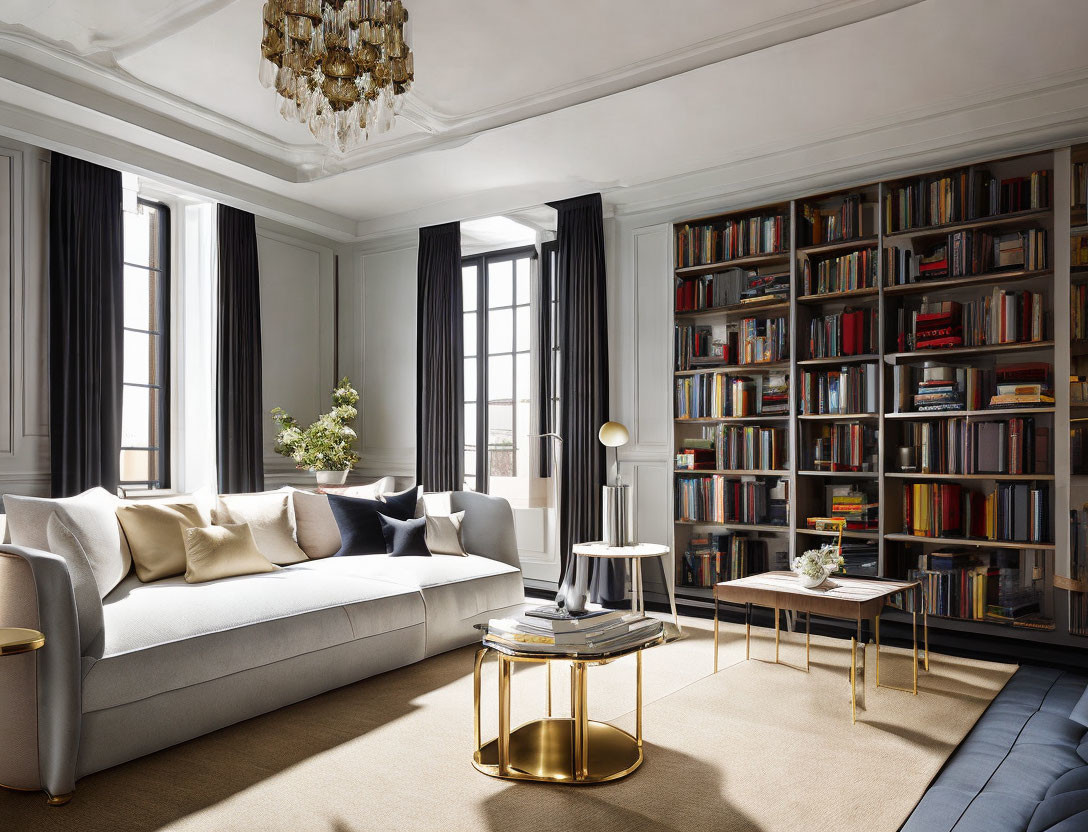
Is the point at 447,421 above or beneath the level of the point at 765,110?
beneath

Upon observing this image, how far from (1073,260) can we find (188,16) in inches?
177

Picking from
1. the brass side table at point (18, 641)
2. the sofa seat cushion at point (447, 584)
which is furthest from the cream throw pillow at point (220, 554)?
the brass side table at point (18, 641)

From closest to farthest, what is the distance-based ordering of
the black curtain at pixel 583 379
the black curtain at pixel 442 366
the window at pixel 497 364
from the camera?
1. the black curtain at pixel 583 379
2. the black curtain at pixel 442 366
3. the window at pixel 497 364

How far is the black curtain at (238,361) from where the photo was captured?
574 centimetres

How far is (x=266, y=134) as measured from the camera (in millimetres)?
5105

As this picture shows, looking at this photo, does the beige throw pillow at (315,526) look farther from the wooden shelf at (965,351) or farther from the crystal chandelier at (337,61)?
the wooden shelf at (965,351)

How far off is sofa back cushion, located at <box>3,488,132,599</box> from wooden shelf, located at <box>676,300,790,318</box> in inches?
145

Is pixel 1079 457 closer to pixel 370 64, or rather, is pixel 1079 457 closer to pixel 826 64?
pixel 826 64

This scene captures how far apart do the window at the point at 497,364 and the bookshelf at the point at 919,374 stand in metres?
1.39

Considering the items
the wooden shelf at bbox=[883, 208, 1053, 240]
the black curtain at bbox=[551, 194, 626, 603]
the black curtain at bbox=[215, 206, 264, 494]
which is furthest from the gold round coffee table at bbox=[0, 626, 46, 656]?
the wooden shelf at bbox=[883, 208, 1053, 240]

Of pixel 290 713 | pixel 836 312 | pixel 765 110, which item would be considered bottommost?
pixel 290 713

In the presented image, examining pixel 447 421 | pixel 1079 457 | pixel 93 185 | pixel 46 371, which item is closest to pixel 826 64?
pixel 1079 457

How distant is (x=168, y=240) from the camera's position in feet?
19.0

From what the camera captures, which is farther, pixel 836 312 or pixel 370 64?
pixel 836 312
